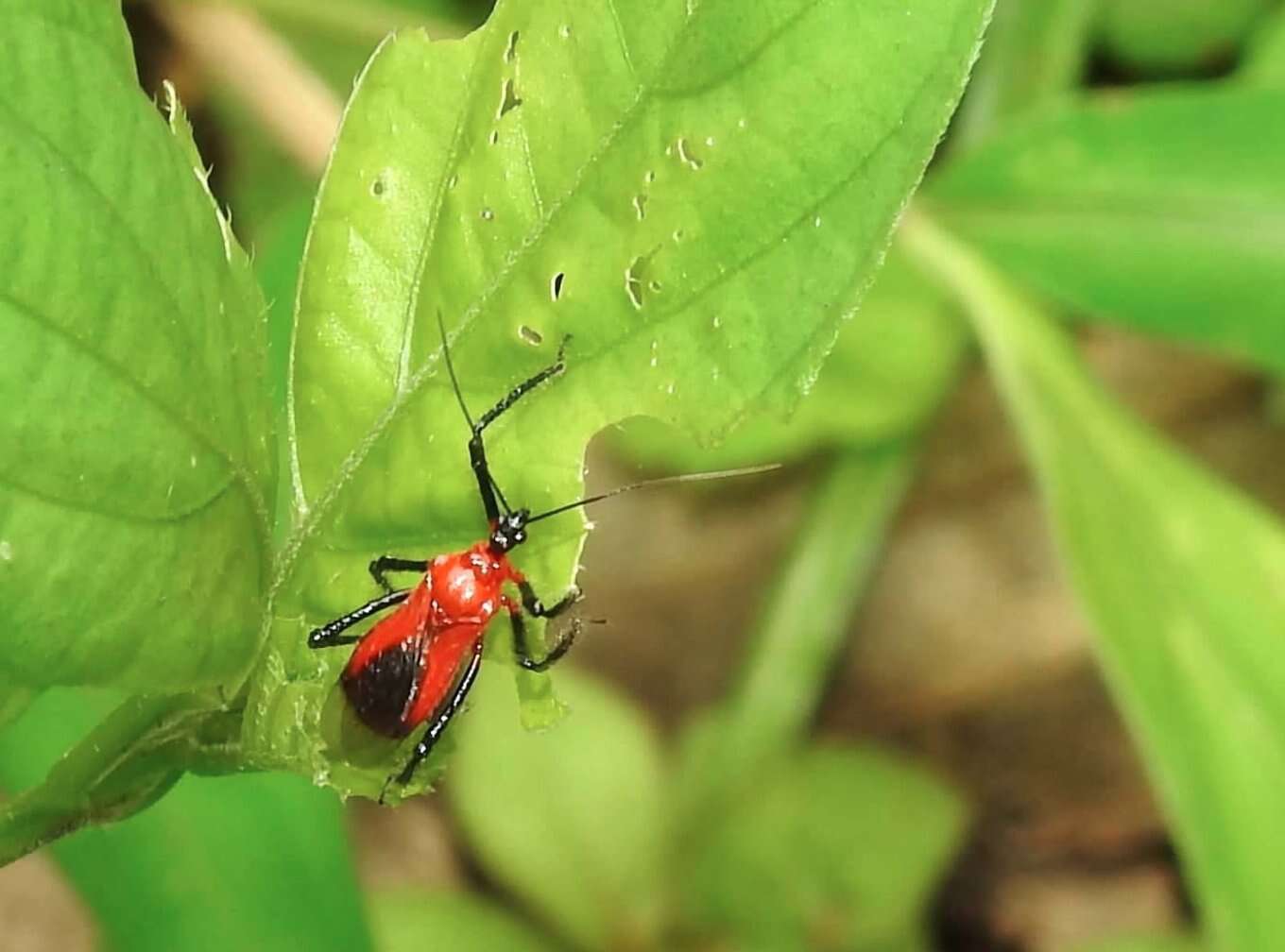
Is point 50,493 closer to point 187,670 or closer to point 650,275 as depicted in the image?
point 187,670

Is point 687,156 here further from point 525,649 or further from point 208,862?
point 208,862

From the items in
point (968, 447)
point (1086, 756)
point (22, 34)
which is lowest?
point (22, 34)

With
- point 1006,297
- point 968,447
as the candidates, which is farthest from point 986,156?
point 968,447

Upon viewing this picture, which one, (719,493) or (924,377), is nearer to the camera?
(924,377)

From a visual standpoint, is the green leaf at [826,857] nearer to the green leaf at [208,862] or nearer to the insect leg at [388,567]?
the green leaf at [208,862]

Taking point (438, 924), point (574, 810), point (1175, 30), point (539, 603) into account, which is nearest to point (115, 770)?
point (539, 603)

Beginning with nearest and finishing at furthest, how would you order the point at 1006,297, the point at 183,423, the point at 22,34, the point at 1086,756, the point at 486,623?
the point at 22,34, the point at 183,423, the point at 486,623, the point at 1006,297, the point at 1086,756

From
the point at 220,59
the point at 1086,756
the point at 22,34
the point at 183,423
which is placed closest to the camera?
the point at 22,34

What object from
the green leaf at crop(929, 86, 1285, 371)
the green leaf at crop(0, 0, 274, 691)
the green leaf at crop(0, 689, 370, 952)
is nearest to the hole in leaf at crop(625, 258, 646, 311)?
the green leaf at crop(0, 0, 274, 691)
